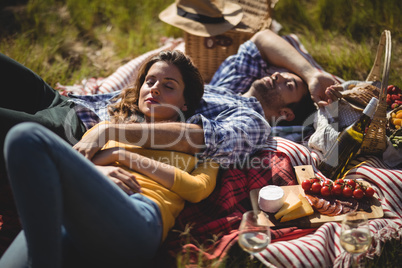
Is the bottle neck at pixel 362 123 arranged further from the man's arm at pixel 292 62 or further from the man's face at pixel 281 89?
the man's face at pixel 281 89

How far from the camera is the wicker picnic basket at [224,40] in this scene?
432cm

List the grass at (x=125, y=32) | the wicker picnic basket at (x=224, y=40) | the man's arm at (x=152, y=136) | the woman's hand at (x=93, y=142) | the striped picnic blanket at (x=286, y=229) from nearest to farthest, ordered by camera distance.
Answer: the striped picnic blanket at (x=286, y=229) < the woman's hand at (x=93, y=142) < the man's arm at (x=152, y=136) < the wicker picnic basket at (x=224, y=40) < the grass at (x=125, y=32)

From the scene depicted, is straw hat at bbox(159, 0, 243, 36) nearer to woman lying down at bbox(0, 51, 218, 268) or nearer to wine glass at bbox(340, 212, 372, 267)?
woman lying down at bbox(0, 51, 218, 268)

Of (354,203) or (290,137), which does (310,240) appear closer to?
(354,203)

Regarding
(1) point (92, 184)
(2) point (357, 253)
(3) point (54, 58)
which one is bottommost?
(3) point (54, 58)

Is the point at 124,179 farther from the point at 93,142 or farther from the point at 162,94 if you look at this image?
the point at 162,94

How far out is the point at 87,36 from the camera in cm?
558

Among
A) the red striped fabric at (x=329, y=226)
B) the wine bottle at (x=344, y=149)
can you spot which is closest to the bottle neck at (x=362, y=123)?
the wine bottle at (x=344, y=149)

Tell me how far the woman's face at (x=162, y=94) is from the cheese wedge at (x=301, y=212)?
1.09 meters

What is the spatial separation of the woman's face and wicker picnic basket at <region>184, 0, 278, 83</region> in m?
1.43

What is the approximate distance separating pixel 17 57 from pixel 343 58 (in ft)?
12.6

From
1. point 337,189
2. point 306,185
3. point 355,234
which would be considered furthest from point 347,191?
point 355,234

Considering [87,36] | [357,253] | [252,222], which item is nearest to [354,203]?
[357,253]

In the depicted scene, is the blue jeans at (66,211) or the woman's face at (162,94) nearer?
the blue jeans at (66,211)
